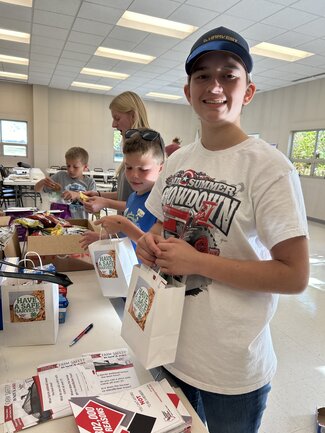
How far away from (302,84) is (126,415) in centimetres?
854

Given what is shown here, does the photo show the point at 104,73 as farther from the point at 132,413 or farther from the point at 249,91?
the point at 132,413

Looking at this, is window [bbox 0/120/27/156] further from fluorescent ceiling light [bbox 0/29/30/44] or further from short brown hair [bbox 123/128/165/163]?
short brown hair [bbox 123/128/165/163]

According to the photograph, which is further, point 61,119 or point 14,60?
point 61,119

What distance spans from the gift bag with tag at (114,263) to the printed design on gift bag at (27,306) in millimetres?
260

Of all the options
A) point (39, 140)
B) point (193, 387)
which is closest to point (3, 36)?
point (39, 140)

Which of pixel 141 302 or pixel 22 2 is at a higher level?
pixel 22 2

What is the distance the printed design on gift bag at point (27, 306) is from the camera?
86 cm

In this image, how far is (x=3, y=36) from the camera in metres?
5.89

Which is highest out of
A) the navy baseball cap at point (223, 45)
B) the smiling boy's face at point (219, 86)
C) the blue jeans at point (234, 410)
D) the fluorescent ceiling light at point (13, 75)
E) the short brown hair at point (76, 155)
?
the fluorescent ceiling light at point (13, 75)

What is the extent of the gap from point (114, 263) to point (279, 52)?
6.22m

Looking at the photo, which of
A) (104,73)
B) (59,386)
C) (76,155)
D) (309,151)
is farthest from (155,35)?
(59,386)

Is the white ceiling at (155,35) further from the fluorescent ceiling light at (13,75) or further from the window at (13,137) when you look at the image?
the window at (13,137)

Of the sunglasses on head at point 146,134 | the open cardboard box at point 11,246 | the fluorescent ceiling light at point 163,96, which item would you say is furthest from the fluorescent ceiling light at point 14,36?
the sunglasses on head at point 146,134

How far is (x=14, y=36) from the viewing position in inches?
233
